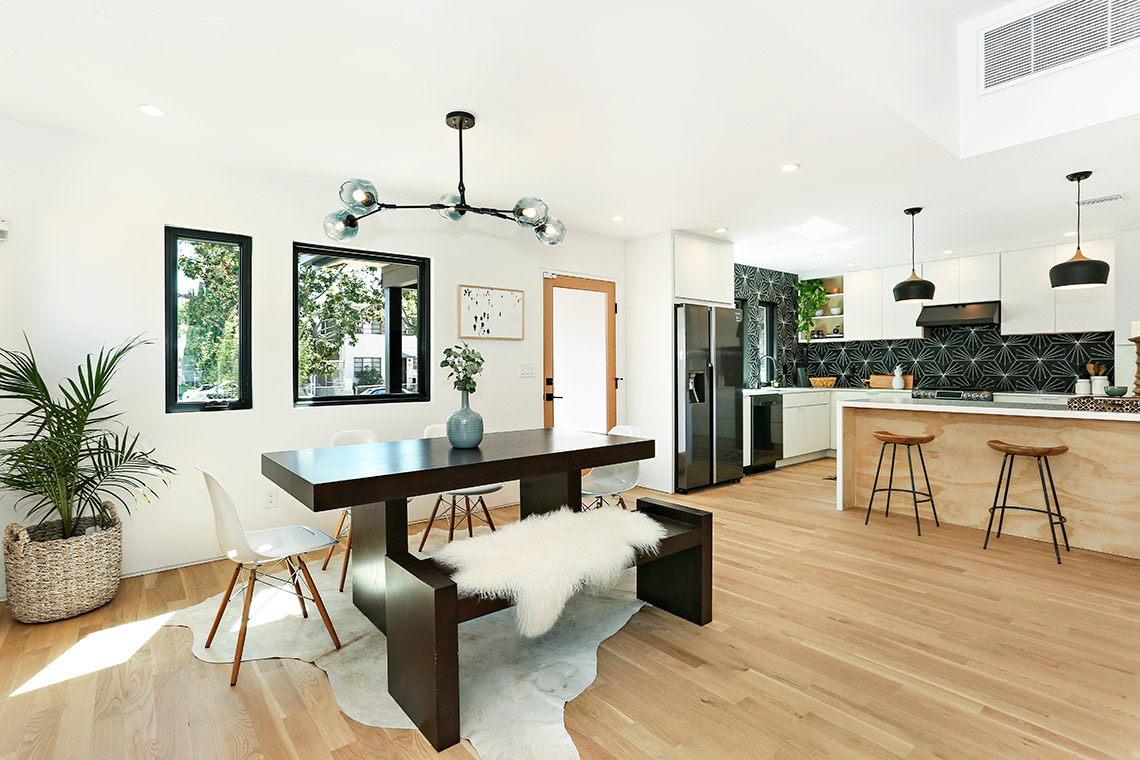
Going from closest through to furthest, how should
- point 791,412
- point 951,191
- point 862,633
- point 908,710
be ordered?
1. point 908,710
2. point 862,633
3. point 951,191
4. point 791,412

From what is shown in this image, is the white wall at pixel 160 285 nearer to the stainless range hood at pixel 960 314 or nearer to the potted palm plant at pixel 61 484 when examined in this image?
the potted palm plant at pixel 61 484

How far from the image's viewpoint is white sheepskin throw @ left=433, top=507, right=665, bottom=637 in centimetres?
215

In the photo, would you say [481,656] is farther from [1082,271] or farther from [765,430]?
[765,430]

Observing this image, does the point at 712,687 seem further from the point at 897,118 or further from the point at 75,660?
the point at 897,118

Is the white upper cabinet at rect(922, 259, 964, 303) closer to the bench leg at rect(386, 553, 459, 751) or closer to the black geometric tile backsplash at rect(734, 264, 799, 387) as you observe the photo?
the black geometric tile backsplash at rect(734, 264, 799, 387)

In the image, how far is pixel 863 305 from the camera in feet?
24.0

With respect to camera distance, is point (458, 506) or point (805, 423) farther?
point (805, 423)

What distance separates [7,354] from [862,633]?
436 cm

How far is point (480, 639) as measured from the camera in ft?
8.72

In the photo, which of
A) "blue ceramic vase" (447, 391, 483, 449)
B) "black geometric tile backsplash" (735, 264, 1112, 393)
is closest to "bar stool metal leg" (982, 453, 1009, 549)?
"black geometric tile backsplash" (735, 264, 1112, 393)

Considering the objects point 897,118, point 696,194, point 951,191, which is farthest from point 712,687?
point 951,191

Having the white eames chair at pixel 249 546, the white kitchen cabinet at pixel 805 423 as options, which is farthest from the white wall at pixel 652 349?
the white eames chair at pixel 249 546

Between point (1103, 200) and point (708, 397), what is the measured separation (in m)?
3.33

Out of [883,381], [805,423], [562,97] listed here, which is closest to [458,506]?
[562,97]
